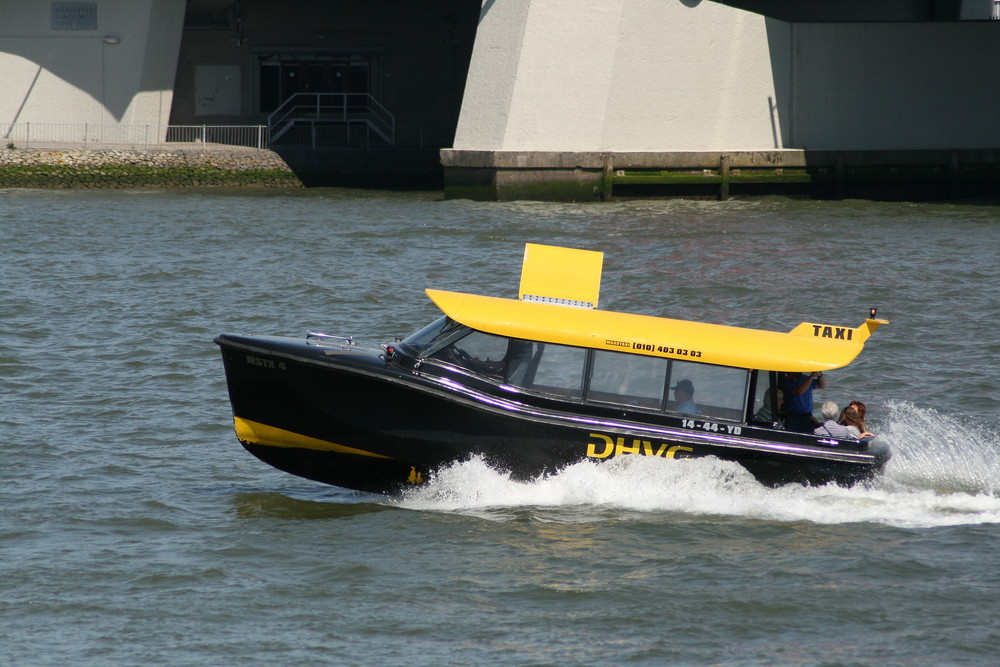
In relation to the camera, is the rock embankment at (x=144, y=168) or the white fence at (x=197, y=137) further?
the white fence at (x=197, y=137)

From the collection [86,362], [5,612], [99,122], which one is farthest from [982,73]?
[5,612]

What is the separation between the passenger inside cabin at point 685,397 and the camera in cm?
994

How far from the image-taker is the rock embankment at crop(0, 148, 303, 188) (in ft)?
120

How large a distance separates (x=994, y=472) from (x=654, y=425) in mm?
3492

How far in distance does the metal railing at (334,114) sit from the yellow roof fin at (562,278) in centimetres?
3373

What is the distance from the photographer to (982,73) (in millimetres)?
37000

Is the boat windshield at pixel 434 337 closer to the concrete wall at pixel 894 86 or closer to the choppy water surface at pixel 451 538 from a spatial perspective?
the choppy water surface at pixel 451 538

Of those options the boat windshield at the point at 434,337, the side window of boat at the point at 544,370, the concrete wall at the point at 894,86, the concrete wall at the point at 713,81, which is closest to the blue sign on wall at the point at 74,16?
the concrete wall at the point at 713,81

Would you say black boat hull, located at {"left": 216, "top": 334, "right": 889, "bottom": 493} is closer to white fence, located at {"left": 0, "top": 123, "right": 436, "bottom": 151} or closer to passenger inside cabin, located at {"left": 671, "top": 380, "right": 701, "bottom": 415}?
passenger inside cabin, located at {"left": 671, "top": 380, "right": 701, "bottom": 415}

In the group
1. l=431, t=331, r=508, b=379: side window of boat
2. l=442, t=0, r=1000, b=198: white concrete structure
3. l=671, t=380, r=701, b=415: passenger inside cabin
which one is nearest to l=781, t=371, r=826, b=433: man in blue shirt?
l=671, t=380, r=701, b=415: passenger inside cabin

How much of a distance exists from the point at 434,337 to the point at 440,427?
0.74 m

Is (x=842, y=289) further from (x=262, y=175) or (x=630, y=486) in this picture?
(x=262, y=175)

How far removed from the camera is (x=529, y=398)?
9883 mm

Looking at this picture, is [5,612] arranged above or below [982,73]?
below
